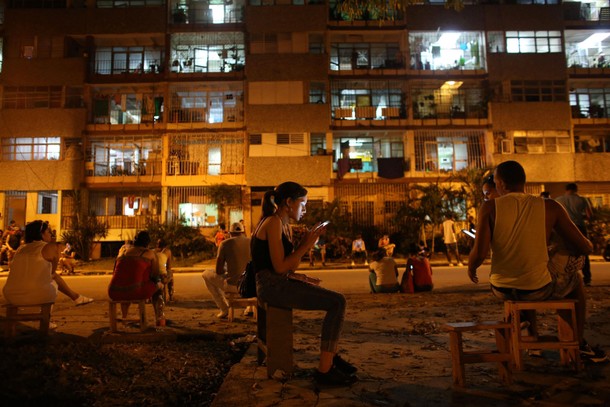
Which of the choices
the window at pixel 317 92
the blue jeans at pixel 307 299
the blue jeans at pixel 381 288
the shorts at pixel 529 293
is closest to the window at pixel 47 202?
the window at pixel 317 92

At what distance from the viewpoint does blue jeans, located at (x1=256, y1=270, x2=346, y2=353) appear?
372 centimetres

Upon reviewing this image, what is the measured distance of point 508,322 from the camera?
3.75 metres

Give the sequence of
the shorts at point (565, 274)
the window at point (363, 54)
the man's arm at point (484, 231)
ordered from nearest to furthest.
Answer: the man's arm at point (484, 231) < the shorts at point (565, 274) < the window at point (363, 54)

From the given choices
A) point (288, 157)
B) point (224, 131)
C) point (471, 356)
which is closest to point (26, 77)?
point (224, 131)

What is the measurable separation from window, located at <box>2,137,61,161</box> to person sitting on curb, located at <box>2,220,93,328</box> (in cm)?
2318

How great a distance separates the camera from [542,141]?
2709cm

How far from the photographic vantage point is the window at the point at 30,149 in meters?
26.1

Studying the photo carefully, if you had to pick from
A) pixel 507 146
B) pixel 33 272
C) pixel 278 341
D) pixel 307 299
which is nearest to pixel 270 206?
pixel 307 299

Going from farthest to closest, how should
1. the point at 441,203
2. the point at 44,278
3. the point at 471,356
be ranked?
the point at 441,203, the point at 44,278, the point at 471,356

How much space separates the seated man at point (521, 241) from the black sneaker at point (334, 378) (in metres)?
1.48

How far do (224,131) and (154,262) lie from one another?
21.5 m

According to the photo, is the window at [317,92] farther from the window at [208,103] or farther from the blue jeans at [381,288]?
the blue jeans at [381,288]

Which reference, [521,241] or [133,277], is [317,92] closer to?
[133,277]

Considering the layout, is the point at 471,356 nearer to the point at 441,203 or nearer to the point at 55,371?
the point at 55,371
